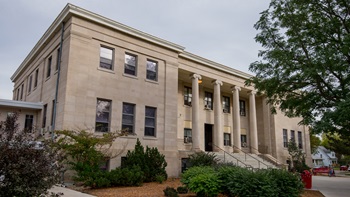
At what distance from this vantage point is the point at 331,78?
15.0 meters

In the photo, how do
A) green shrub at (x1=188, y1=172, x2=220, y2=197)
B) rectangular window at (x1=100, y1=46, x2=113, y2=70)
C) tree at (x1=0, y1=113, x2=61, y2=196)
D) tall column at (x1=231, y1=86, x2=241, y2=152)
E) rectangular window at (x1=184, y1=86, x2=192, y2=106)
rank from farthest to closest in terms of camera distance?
tall column at (x1=231, y1=86, x2=241, y2=152)
rectangular window at (x1=184, y1=86, x2=192, y2=106)
rectangular window at (x1=100, y1=46, x2=113, y2=70)
green shrub at (x1=188, y1=172, x2=220, y2=197)
tree at (x1=0, y1=113, x2=61, y2=196)

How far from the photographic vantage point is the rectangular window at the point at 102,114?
17.9 metres

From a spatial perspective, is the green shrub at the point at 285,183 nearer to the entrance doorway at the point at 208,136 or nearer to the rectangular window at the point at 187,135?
the rectangular window at the point at 187,135

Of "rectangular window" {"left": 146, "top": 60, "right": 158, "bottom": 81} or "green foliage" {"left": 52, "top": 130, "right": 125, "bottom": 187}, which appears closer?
"green foliage" {"left": 52, "top": 130, "right": 125, "bottom": 187}

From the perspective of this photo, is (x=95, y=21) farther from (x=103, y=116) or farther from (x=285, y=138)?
(x=285, y=138)

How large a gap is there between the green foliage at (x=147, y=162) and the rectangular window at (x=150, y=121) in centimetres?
273

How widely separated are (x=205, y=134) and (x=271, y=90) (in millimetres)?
13770

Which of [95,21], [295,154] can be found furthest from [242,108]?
[95,21]

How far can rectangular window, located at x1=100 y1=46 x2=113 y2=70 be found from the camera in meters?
18.9

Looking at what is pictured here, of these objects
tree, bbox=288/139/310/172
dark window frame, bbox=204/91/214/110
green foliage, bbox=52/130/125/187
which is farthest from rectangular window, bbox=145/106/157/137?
tree, bbox=288/139/310/172

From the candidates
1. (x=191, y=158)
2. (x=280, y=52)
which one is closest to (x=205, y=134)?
(x=191, y=158)

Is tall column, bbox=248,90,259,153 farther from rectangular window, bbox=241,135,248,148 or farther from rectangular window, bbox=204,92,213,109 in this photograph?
rectangular window, bbox=204,92,213,109

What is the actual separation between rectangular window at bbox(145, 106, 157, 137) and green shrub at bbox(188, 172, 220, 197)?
365 inches

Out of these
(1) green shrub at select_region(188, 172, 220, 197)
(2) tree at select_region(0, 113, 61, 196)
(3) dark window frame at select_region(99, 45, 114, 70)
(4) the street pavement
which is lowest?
(4) the street pavement
